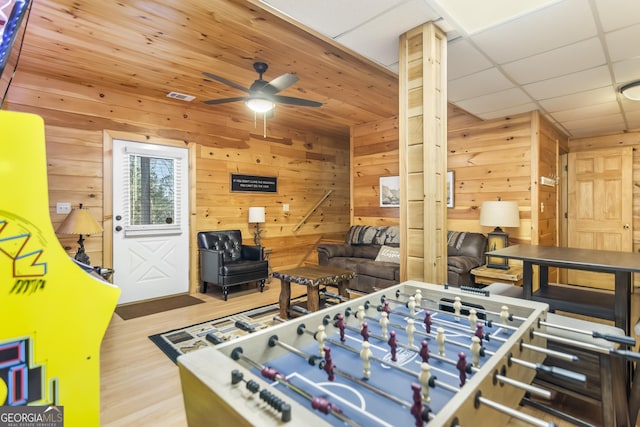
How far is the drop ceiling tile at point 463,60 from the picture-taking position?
2486mm

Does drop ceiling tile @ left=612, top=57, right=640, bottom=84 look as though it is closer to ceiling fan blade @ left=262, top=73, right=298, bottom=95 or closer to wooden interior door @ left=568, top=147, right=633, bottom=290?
wooden interior door @ left=568, top=147, right=633, bottom=290

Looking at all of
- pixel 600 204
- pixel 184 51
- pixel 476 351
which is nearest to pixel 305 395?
pixel 476 351

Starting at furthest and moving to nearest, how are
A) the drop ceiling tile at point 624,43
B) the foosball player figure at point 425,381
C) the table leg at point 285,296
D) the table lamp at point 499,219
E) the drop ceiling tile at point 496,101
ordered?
the table lamp at point 499,219 < the drop ceiling tile at point 496,101 < the table leg at point 285,296 < the drop ceiling tile at point 624,43 < the foosball player figure at point 425,381

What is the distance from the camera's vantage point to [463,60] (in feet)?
8.95

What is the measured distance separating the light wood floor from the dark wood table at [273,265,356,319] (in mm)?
735

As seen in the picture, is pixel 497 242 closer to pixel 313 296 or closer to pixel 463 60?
pixel 463 60

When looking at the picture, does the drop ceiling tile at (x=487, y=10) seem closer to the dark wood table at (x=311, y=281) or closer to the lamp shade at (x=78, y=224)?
the dark wood table at (x=311, y=281)

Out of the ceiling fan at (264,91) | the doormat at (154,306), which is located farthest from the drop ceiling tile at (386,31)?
the doormat at (154,306)

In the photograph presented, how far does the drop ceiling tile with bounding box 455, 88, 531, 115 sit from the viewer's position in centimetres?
355

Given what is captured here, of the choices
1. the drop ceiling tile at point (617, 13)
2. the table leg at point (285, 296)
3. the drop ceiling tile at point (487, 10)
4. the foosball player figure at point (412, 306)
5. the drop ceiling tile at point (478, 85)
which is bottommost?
the table leg at point (285, 296)

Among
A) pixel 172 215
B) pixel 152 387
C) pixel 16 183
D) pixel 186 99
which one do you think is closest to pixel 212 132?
pixel 186 99

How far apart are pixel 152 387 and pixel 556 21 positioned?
3.63 m

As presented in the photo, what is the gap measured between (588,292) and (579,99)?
239 centimetres

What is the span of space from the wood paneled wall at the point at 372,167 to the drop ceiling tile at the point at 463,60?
218cm
